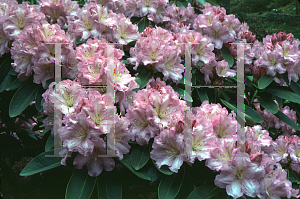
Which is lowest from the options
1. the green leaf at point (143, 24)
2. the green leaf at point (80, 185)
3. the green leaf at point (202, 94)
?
the green leaf at point (80, 185)

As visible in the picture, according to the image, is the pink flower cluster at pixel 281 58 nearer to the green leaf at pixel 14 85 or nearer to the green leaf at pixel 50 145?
the green leaf at pixel 50 145

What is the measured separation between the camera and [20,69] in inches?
54.3

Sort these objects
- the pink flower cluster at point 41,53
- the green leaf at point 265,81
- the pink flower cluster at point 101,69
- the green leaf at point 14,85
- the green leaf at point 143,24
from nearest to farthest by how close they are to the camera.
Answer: the pink flower cluster at point 101,69 → the pink flower cluster at point 41,53 → the green leaf at point 14,85 → the green leaf at point 265,81 → the green leaf at point 143,24

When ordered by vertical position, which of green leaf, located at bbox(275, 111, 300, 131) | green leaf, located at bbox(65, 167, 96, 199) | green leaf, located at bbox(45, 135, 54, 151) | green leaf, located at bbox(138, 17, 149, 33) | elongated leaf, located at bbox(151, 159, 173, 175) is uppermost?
green leaf, located at bbox(138, 17, 149, 33)

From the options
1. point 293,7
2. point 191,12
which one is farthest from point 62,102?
point 293,7

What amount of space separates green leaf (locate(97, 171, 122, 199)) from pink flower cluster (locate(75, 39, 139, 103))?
314mm

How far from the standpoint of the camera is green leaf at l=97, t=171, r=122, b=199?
1.05m

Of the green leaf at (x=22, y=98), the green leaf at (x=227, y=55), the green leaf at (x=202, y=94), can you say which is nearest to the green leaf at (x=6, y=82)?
the green leaf at (x=22, y=98)

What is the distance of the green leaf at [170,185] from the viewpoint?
1022mm

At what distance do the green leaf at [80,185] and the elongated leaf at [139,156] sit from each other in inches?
6.6

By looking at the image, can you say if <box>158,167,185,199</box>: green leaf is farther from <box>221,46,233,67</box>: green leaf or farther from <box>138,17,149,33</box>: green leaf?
<box>138,17,149,33</box>: green leaf

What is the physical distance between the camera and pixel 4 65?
61.5 inches

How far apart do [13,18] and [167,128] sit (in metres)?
1.07

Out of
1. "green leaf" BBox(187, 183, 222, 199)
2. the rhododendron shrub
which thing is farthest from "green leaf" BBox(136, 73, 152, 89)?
"green leaf" BBox(187, 183, 222, 199)
